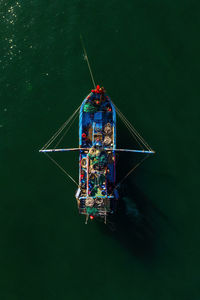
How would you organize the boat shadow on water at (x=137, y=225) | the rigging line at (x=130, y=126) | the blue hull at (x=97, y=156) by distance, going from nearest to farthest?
1. the blue hull at (x=97, y=156)
2. the boat shadow on water at (x=137, y=225)
3. the rigging line at (x=130, y=126)

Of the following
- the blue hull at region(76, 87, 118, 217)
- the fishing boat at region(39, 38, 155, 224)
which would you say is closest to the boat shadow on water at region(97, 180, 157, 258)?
the fishing boat at region(39, 38, 155, 224)

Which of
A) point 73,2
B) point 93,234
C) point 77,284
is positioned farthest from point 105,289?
point 73,2

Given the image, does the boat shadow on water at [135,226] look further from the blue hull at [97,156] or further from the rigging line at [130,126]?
the rigging line at [130,126]

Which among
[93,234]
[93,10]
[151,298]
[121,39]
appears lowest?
[151,298]

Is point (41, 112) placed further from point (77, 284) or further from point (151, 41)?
point (77, 284)

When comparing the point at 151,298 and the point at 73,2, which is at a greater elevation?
the point at 73,2

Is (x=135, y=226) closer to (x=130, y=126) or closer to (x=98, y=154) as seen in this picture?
(x=98, y=154)

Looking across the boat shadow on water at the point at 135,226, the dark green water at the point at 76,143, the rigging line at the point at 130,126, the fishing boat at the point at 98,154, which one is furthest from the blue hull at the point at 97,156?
the dark green water at the point at 76,143

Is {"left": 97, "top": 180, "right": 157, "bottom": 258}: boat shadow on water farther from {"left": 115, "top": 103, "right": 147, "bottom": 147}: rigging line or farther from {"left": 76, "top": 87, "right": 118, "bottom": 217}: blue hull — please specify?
{"left": 115, "top": 103, "right": 147, "bottom": 147}: rigging line
